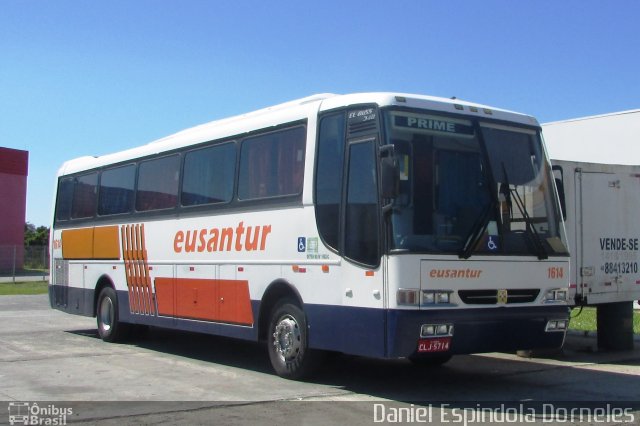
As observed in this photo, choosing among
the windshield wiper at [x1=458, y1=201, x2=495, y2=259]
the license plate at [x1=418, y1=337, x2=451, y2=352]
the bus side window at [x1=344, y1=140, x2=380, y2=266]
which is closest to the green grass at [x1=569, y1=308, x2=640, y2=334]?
the windshield wiper at [x1=458, y1=201, x2=495, y2=259]

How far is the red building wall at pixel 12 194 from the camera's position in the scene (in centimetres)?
5122

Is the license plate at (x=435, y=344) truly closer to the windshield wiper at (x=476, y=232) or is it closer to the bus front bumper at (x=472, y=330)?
the bus front bumper at (x=472, y=330)

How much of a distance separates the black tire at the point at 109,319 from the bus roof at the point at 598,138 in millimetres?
17336

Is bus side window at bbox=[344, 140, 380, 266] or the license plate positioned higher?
bus side window at bbox=[344, 140, 380, 266]

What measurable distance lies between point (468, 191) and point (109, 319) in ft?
28.7

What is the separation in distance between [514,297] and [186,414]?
13.2 feet

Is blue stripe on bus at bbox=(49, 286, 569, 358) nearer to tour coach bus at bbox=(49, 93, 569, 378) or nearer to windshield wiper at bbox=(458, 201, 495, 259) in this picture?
tour coach bus at bbox=(49, 93, 569, 378)

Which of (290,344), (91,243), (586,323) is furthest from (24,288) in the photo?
(290,344)

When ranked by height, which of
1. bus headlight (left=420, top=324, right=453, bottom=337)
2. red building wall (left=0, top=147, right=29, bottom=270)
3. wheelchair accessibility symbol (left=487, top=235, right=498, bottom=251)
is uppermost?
red building wall (left=0, top=147, right=29, bottom=270)

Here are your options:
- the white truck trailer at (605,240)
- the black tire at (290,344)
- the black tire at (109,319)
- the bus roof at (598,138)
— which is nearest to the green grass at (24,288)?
the black tire at (109,319)

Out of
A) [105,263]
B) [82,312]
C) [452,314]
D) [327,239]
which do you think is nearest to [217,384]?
[327,239]

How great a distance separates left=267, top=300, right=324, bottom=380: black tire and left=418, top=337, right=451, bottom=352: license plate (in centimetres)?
179

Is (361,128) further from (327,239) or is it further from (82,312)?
(82,312)

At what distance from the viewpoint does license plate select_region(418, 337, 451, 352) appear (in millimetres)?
8438
